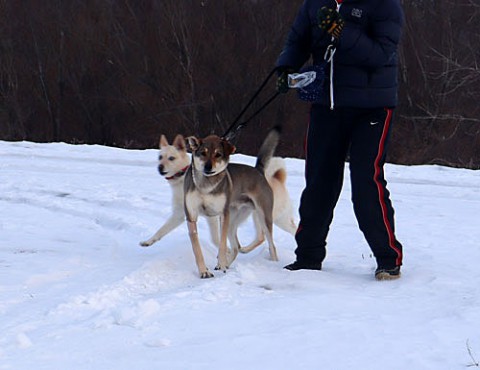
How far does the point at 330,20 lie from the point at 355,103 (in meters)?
0.47

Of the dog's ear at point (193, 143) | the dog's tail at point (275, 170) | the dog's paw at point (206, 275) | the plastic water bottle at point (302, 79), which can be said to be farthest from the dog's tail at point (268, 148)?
the dog's paw at point (206, 275)

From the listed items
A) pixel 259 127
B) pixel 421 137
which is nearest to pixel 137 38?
pixel 259 127

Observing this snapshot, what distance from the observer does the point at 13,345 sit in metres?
2.63

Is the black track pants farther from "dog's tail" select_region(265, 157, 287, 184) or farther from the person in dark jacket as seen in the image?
"dog's tail" select_region(265, 157, 287, 184)

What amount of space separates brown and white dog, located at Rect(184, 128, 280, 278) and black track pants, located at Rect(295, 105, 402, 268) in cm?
48

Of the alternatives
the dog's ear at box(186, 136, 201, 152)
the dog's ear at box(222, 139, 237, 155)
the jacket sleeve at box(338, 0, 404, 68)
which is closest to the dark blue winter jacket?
the jacket sleeve at box(338, 0, 404, 68)

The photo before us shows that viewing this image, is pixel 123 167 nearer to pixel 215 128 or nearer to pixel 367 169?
pixel 367 169

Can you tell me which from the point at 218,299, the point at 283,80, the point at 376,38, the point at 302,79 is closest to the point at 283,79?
the point at 283,80

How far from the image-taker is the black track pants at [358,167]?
12.3ft

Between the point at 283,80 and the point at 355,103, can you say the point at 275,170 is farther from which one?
the point at 355,103

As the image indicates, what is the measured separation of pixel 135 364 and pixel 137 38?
16.8 metres

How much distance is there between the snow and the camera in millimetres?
2535

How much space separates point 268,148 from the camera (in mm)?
4660

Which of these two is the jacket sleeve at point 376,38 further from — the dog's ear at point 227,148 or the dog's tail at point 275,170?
the dog's tail at point 275,170
